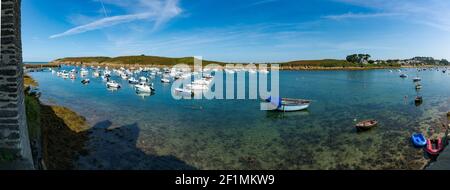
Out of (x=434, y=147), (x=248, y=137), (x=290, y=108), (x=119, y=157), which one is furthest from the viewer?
(x=290, y=108)

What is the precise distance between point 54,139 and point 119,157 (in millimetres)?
4019

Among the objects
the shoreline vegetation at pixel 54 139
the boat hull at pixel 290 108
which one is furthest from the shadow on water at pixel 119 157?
the boat hull at pixel 290 108

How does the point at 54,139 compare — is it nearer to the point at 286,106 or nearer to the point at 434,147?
the point at 434,147

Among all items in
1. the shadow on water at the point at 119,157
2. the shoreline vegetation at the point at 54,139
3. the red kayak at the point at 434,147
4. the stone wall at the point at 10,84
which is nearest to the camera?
the stone wall at the point at 10,84

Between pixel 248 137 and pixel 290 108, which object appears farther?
pixel 290 108

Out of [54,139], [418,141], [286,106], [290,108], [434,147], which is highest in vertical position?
[286,106]

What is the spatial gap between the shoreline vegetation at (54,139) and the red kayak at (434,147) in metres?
22.0

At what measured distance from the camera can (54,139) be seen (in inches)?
731

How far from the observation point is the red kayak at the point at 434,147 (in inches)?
812

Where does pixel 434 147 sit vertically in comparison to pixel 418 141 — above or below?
below

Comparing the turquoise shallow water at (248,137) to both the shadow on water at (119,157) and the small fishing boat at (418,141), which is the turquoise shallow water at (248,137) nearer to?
the shadow on water at (119,157)

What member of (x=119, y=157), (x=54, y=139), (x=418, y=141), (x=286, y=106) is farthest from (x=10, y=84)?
(x=286, y=106)
